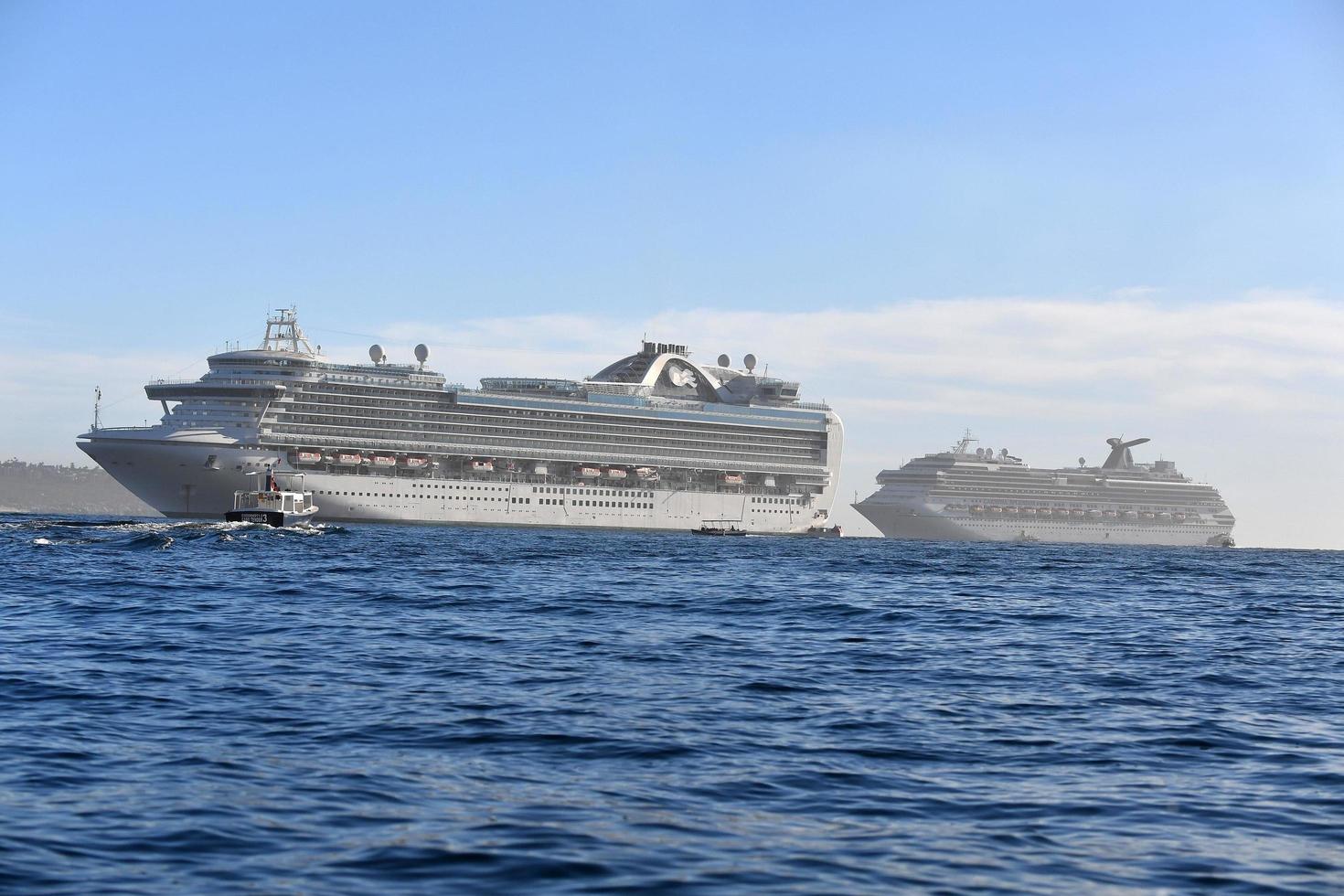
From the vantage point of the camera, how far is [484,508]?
117938 mm

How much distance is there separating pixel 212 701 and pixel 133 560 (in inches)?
1261

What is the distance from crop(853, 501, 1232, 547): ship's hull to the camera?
16588cm

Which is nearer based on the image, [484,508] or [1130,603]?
[1130,603]

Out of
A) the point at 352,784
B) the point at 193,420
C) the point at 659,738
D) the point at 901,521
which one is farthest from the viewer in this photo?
the point at 901,521

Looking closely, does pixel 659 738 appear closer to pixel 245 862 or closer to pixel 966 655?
pixel 245 862

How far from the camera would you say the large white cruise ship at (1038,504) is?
16600 cm

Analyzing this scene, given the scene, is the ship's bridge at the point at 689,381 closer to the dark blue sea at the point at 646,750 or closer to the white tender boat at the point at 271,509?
the white tender boat at the point at 271,509

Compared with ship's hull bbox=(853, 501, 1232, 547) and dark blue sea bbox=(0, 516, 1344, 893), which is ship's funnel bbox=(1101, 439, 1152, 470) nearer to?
ship's hull bbox=(853, 501, 1232, 547)

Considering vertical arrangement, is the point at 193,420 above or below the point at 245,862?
above

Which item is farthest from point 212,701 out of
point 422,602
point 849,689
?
point 422,602

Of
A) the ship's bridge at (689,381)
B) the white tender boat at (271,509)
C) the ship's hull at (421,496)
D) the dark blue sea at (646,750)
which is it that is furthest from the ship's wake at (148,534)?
the ship's bridge at (689,381)

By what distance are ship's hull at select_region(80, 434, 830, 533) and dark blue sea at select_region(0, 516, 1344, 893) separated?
243ft

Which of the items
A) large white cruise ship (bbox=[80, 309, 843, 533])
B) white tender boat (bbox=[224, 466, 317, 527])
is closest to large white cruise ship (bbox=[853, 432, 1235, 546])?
large white cruise ship (bbox=[80, 309, 843, 533])

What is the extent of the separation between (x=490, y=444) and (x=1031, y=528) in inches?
3163
